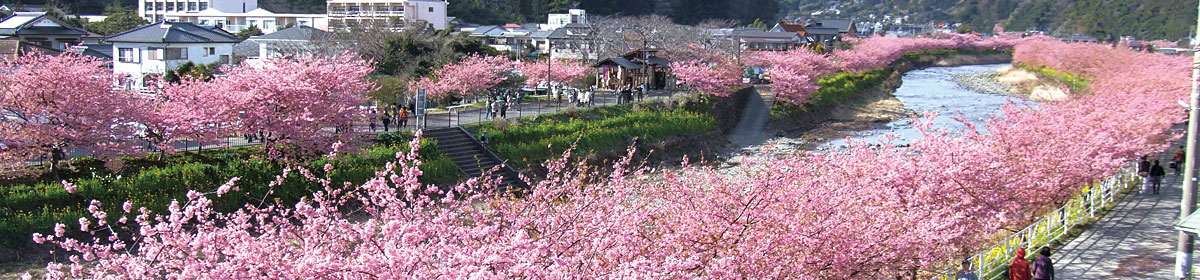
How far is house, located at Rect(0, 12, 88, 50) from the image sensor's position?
4128cm

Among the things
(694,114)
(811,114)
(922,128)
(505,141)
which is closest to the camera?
(922,128)

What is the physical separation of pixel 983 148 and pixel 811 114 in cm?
3104

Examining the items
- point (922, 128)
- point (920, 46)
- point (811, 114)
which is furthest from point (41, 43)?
point (920, 46)

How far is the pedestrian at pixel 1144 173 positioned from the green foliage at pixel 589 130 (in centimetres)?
1485

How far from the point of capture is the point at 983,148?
1526cm

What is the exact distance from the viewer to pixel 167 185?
2012 centimetres

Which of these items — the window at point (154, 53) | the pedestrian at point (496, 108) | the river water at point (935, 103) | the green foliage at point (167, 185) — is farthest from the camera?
the river water at point (935, 103)

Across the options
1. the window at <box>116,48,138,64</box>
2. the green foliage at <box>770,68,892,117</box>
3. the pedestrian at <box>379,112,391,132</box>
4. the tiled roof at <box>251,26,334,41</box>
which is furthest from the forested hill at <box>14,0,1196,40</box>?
the pedestrian at <box>379,112,391,132</box>

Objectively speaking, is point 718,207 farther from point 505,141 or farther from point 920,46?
point 920,46

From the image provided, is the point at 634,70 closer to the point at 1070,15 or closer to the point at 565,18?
the point at 565,18

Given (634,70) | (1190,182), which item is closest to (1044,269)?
(1190,182)

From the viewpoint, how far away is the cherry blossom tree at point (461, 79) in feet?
114

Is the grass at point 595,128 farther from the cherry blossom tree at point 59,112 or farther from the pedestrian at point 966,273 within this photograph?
the pedestrian at point 966,273

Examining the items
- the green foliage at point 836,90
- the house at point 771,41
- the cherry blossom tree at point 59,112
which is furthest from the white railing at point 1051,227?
the house at point 771,41
